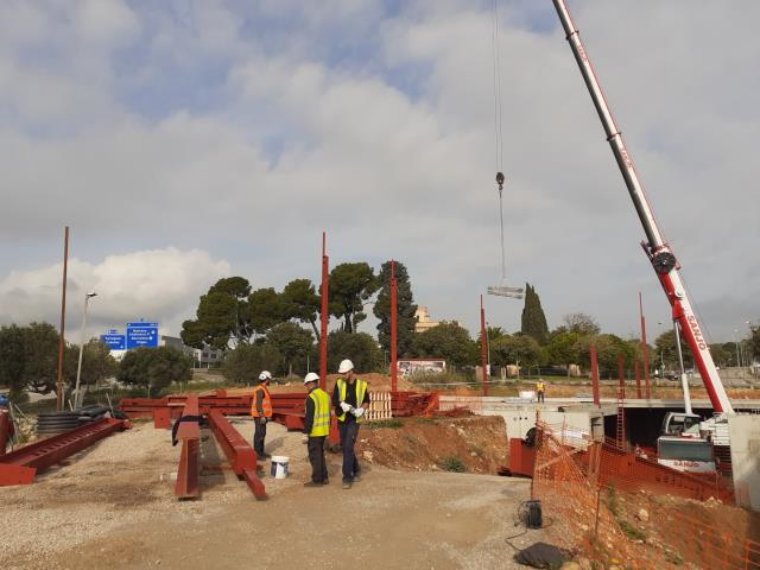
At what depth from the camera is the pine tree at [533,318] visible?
9219cm

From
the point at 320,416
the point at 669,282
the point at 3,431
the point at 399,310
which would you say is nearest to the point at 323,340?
the point at 320,416

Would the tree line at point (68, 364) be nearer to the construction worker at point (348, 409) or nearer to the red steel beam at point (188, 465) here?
the red steel beam at point (188, 465)

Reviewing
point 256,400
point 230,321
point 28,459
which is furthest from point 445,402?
point 230,321

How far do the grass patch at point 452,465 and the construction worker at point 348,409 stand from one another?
8803mm

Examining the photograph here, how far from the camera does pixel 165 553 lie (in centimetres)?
560

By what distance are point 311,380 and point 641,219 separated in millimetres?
14930

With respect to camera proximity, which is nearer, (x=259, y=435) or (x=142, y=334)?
(x=259, y=435)

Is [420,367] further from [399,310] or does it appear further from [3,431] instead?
[3,431]

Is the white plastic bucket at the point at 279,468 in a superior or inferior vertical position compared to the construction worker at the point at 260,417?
inferior

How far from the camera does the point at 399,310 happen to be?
74.8m

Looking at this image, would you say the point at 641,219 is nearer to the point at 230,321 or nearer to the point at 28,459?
the point at 28,459

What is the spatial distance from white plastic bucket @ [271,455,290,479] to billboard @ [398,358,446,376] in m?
46.4

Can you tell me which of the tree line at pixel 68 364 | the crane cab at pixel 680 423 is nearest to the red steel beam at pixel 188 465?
the crane cab at pixel 680 423

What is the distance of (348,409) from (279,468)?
1.69 m
